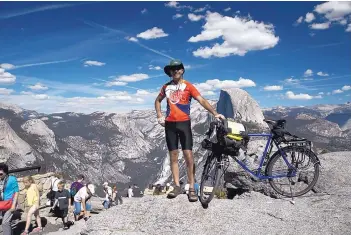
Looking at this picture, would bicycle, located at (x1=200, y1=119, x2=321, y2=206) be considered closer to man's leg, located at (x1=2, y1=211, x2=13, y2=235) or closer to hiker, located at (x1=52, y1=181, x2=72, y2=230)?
man's leg, located at (x1=2, y1=211, x2=13, y2=235)

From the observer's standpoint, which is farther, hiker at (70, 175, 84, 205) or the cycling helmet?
hiker at (70, 175, 84, 205)

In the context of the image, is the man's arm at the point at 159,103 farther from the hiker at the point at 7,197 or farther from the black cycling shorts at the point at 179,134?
the hiker at the point at 7,197

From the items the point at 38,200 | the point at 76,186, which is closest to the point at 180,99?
the point at 38,200

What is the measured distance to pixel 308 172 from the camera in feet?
25.9

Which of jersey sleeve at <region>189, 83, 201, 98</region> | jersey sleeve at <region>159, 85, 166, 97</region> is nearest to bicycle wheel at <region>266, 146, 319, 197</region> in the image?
jersey sleeve at <region>189, 83, 201, 98</region>

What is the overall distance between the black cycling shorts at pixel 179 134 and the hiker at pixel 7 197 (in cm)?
540

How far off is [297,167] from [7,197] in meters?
8.31

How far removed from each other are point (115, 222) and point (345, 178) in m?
6.40

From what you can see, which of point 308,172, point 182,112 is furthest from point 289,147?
point 182,112

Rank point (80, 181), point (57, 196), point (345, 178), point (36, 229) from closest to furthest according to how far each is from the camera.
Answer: point (345, 178)
point (36, 229)
point (57, 196)
point (80, 181)

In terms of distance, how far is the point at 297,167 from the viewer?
306 inches

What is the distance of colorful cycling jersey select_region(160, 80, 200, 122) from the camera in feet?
23.8

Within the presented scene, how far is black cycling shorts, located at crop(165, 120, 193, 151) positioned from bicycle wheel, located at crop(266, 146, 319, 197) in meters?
2.11

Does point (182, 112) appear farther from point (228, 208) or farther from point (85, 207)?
point (85, 207)
